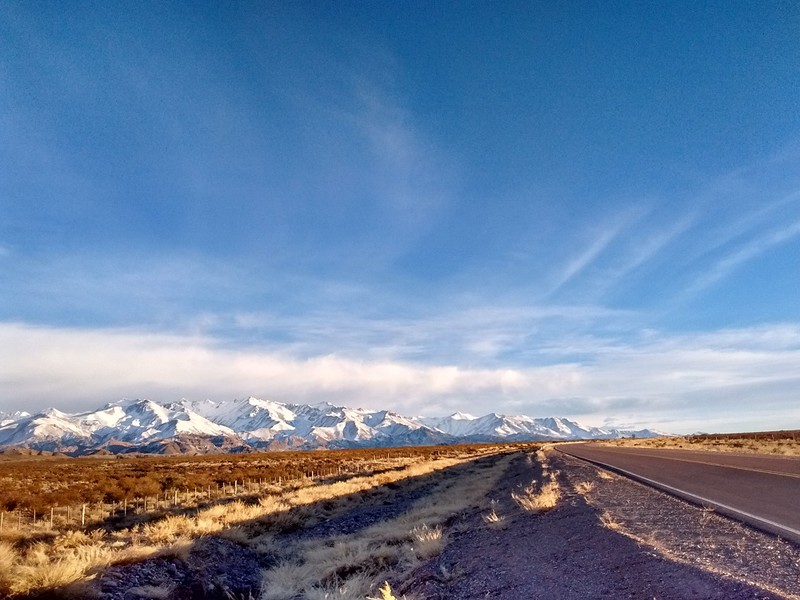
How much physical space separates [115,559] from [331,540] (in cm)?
663

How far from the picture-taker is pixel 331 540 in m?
15.7

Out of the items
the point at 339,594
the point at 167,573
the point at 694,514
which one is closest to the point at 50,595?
the point at 167,573

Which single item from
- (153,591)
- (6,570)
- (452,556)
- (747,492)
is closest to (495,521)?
(452,556)

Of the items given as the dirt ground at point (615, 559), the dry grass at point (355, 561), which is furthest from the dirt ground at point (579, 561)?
the dry grass at point (355, 561)

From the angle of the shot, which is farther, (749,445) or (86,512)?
(749,445)

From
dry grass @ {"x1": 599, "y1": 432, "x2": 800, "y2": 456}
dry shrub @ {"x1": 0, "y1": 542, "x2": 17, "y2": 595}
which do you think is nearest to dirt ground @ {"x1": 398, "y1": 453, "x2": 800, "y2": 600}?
dry shrub @ {"x1": 0, "y1": 542, "x2": 17, "y2": 595}

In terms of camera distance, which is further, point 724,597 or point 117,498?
point 117,498

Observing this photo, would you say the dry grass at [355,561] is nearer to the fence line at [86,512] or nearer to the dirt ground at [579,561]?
the dirt ground at [579,561]

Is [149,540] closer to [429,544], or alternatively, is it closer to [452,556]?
[429,544]

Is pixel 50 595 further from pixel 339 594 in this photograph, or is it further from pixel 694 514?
pixel 694 514

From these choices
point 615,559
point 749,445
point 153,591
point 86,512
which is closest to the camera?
point 615,559

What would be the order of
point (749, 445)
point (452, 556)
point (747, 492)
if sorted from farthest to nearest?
point (749, 445), point (747, 492), point (452, 556)

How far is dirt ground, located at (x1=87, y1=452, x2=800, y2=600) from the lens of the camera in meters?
5.80

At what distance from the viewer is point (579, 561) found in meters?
7.27
